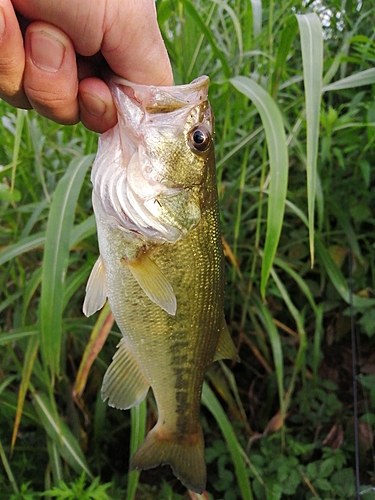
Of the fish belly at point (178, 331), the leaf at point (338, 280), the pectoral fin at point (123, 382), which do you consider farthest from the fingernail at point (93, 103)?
the leaf at point (338, 280)

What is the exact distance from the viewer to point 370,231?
168 centimetres

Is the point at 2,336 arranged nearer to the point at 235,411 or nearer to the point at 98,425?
the point at 98,425

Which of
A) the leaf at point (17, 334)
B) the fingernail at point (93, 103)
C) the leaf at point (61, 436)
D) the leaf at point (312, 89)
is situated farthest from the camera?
the leaf at point (61, 436)

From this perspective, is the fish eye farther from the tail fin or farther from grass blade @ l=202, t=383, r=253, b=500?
grass blade @ l=202, t=383, r=253, b=500

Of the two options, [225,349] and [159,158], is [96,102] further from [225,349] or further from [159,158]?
[225,349]

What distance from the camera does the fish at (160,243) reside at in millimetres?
779

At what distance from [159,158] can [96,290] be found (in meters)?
0.27

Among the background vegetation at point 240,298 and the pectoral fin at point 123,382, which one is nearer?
the pectoral fin at point 123,382

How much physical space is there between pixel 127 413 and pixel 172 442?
0.56 meters

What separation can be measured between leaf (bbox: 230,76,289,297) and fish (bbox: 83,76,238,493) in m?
0.10

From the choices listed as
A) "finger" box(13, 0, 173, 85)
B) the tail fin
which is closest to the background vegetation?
the tail fin

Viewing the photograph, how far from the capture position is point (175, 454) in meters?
1.00

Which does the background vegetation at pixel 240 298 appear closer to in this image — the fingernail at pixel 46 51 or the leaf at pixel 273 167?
the leaf at pixel 273 167

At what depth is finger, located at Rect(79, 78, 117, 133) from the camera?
73 centimetres
